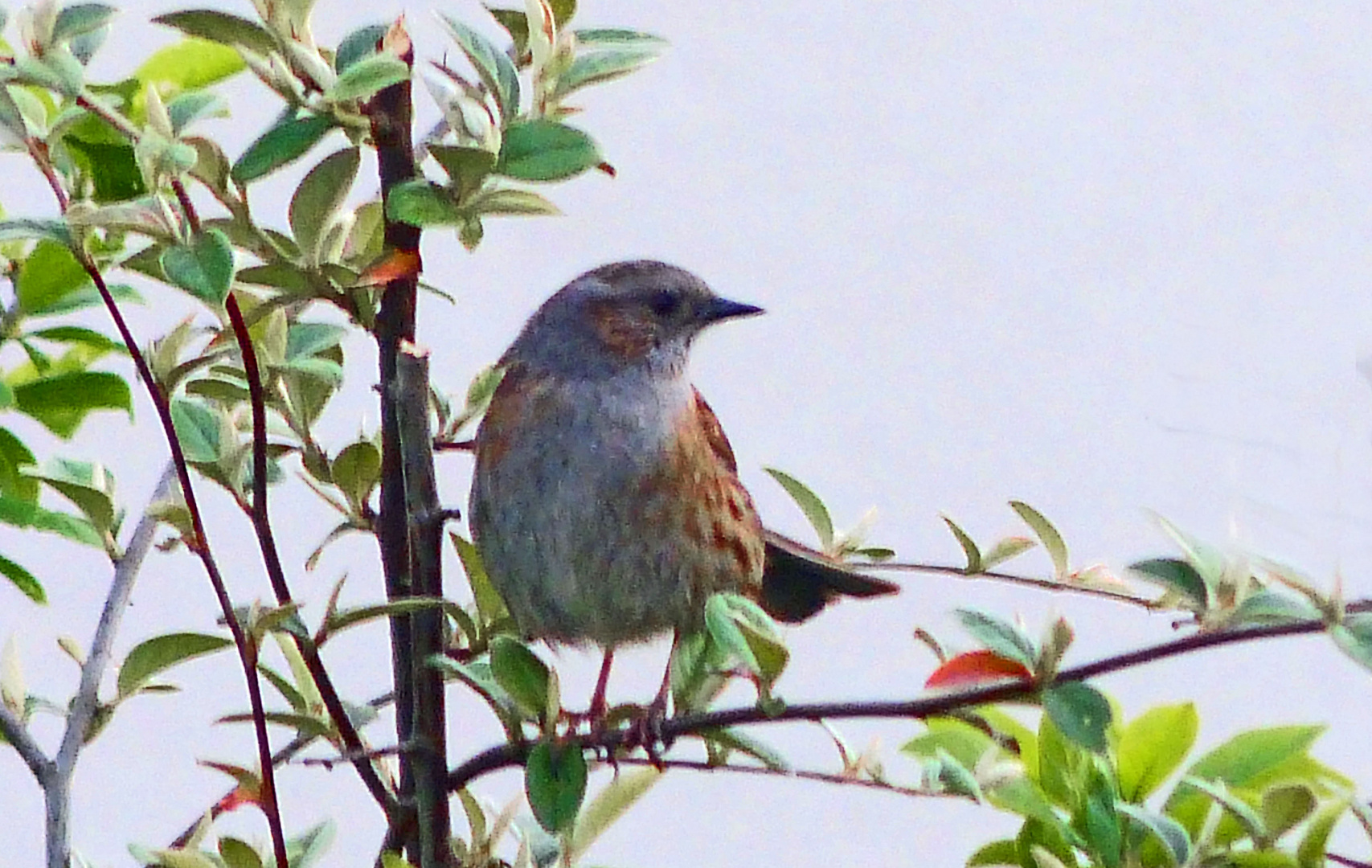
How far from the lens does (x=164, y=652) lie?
1.32m

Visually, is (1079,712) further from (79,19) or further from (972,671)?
(79,19)

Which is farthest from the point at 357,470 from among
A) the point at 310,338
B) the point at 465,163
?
the point at 465,163

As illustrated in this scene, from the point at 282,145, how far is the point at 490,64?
15 cm

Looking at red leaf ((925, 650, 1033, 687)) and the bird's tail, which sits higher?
red leaf ((925, 650, 1033, 687))

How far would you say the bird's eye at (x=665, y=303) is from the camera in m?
2.21

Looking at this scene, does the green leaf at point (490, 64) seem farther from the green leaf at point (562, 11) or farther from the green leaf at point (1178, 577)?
the green leaf at point (1178, 577)

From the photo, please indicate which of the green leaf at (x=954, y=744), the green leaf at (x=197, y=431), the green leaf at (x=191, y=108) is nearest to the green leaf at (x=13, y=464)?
the green leaf at (x=197, y=431)

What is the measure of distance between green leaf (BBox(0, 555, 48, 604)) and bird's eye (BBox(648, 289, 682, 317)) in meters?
0.89

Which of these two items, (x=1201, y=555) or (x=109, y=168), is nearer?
(x=1201, y=555)

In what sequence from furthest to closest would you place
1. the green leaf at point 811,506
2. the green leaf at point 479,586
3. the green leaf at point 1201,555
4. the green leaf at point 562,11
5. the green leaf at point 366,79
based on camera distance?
the green leaf at point 479,586 < the green leaf at point 811,506 < the green leaf at point 562,11 < the green leaf at point 1201,555 < the green leaf at point 366,79

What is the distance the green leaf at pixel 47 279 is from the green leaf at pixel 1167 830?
1006mm

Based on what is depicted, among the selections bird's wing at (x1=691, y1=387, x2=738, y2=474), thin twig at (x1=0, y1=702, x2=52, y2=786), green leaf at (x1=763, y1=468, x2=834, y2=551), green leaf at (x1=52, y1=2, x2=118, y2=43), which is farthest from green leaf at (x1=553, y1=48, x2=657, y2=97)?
bird's wing at (x1=691, y1=387, x2=738, y2=474)

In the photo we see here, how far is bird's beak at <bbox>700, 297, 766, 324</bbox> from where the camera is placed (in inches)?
84.9

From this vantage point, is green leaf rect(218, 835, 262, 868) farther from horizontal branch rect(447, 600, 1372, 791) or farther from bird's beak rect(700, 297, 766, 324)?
bird's beak rect(700, 297, 766, 324)
